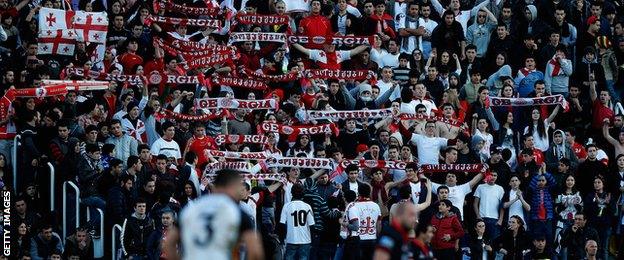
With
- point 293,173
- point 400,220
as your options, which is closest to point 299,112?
point 293,173

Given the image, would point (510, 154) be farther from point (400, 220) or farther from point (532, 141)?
point (400, 220)

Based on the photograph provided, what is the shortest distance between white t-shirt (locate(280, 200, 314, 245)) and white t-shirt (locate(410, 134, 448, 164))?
2.66 meters

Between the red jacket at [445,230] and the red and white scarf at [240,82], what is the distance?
5.30m

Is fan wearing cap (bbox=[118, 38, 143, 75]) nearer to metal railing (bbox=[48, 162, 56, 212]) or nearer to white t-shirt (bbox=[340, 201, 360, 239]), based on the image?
metal railing (bbox=[48, 162, 56, 212])

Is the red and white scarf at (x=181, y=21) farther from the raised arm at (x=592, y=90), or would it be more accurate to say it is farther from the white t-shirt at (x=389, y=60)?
the raised arm at (x=592, y=90)

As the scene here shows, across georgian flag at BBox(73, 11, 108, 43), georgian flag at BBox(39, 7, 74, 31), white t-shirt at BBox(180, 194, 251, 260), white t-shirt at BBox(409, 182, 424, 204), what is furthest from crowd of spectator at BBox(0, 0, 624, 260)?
white t-shirt at BBox(180, 194, 251, 260)

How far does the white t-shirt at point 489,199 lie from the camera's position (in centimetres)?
2802

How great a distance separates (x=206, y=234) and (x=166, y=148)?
1181 centimetres

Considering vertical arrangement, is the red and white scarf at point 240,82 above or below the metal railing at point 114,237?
above

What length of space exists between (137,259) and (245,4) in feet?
28.3

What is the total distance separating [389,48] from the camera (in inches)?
1273

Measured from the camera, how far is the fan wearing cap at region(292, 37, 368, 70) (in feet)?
105

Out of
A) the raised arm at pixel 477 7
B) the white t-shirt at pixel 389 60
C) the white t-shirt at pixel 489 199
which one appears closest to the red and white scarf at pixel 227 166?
the white t-shirt at pixel 489 199

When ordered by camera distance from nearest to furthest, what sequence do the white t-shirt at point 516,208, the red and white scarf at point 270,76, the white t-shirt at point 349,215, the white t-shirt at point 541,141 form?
the white t-shirt at point 349,215 < the white t-shirt at point 516,208 < the white t-shirt at point 541,141 < the red and white scarf at point 270,76
